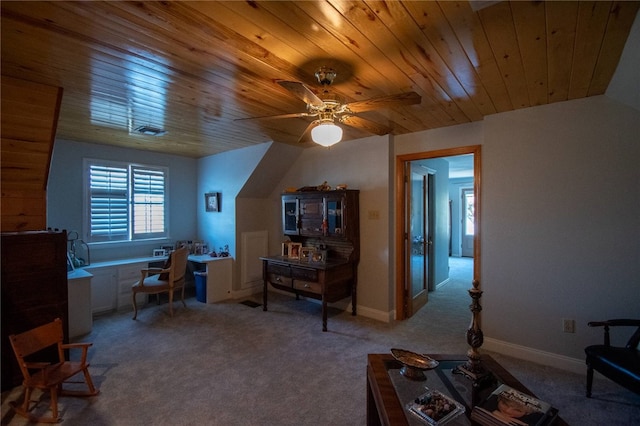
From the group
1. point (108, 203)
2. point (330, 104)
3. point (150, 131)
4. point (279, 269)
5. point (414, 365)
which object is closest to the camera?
point (414, 365)

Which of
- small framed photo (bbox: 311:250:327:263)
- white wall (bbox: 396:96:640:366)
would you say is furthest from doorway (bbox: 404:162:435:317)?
small framed photo (bbox: 311:250:327:263)

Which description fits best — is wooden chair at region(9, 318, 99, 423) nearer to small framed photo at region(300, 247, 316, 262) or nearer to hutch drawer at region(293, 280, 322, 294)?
hutch drawer at region(293, 280, 322, 294)

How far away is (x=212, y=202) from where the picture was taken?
5160 millimetres

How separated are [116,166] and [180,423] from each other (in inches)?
160

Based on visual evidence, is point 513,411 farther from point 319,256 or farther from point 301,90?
point 319,256

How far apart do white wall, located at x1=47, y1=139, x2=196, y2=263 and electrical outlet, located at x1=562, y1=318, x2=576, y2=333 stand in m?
5.46

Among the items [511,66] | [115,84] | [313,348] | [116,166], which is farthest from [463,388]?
[116,166]

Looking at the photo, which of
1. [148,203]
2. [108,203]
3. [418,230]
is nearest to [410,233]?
[418,230]

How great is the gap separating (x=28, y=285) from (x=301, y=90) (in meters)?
2.82

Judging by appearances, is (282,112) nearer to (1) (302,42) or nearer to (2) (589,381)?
(1) (302,42)

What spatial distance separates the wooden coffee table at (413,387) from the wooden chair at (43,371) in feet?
6.94

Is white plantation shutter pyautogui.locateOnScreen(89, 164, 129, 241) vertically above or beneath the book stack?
above

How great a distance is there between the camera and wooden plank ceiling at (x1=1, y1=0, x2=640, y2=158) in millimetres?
1425

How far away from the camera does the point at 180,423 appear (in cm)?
198
